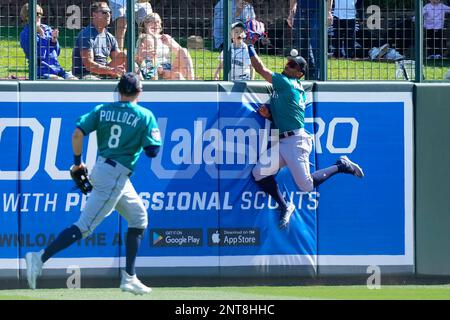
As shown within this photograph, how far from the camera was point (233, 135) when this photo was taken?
12.4 m

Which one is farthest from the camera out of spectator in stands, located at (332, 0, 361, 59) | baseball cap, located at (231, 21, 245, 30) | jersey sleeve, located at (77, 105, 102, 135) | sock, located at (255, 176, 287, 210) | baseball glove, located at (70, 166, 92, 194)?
spectator in stands, located at (332, 0, 361, 59)

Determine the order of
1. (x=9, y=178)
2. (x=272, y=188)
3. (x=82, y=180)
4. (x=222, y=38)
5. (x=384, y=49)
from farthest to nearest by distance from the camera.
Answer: (x=384, y=49)
(x=222, y=38)
(x=272, y=188)
(x=9, y=178)
(x=82, y=180)

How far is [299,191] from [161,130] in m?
1.71

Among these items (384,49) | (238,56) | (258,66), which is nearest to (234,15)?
(238,56)

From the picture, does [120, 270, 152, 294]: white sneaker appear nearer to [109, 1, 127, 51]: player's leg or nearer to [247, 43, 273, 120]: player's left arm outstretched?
[247, 43, 273, 120]: player's left arm outstretched

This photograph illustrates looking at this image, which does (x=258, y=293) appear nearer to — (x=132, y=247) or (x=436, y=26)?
(x=132, y=247)

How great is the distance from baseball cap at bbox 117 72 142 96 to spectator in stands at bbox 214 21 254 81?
2.34 meters

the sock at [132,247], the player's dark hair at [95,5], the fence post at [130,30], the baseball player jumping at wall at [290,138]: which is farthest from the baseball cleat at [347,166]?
the player's dark hair at [95,5]

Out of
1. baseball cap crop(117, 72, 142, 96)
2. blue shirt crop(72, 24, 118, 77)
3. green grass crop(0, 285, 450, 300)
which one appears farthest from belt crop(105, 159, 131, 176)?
blue shirt crop(72, 24, 118, 77)

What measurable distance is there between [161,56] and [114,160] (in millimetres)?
2576

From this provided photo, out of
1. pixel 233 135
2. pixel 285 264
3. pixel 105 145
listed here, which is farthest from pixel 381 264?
pixel 105 145

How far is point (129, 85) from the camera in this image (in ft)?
33.8

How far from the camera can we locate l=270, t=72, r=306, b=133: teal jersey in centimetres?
1217

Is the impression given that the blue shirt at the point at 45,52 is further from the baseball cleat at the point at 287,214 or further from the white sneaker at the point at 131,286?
the white sneaker at the point at 131,286
